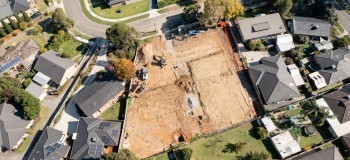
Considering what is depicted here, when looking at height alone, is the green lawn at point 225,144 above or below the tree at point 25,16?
below

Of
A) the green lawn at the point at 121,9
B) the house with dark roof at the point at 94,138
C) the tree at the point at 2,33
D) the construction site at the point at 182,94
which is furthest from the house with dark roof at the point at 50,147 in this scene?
the green lawn at the point at 121,9

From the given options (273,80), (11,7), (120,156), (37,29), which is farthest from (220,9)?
(11,7)

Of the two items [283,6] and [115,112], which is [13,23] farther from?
[283,6]

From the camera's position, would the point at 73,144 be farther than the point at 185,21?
No

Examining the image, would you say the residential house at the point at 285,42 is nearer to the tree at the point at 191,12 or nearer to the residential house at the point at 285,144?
the tree at the point at 191,12

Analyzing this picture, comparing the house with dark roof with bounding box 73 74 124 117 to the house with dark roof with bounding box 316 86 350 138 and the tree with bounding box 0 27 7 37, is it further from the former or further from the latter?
the house with dark roof with bounding box 316 86 350 138

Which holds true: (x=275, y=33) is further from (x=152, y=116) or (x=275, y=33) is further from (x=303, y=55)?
(x=152, y=116)

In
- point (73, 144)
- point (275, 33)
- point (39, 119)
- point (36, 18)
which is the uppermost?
point (36, 18)

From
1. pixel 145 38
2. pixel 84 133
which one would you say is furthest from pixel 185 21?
pixel 84 133
